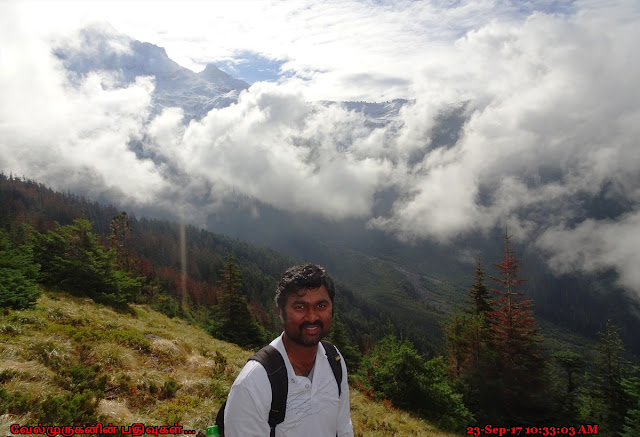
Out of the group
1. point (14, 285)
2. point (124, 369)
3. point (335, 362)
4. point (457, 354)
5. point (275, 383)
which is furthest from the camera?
point (457, 354)

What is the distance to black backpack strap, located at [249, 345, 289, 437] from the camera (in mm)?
3564

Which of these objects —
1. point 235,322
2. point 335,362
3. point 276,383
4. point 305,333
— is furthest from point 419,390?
point 276,383

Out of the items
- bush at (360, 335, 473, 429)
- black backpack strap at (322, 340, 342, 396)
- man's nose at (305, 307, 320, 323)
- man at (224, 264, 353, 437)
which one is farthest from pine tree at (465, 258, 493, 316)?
man's nose at (305, 307, 320, 323)

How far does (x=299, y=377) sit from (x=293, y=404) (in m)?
0.27

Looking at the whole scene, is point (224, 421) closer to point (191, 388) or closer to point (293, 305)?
point (293, 305)

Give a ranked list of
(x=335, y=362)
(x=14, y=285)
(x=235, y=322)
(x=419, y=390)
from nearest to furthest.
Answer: (x=335, y=362) < (x=14, y=285) < (x=419, y=390) < (x=235, y=322)

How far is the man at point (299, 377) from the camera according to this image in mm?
3416

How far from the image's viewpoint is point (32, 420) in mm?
7070

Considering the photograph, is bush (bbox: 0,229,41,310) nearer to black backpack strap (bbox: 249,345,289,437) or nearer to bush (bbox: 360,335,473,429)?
black backpack strap (bbox: 249,345,289,437)

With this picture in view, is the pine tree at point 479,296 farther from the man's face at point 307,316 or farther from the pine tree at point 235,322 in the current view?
the man's face at point 307,316

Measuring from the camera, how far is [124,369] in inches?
447

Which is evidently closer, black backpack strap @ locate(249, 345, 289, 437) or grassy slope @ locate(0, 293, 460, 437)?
black backpack strap @ locate(249, 345, 289, 437)

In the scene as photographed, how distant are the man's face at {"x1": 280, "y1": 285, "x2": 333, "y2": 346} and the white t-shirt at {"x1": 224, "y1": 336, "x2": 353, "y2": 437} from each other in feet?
0.82

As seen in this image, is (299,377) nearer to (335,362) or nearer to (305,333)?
(305,333)
